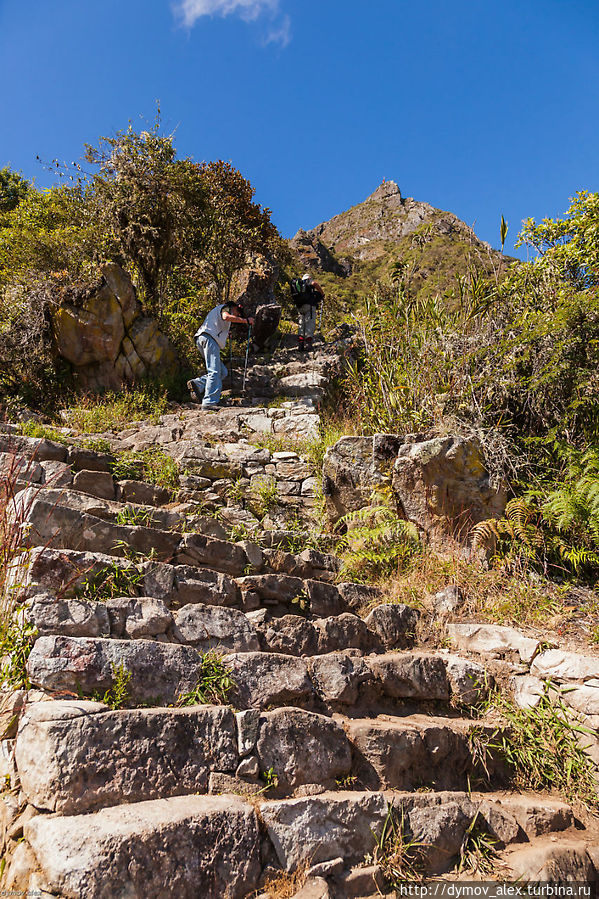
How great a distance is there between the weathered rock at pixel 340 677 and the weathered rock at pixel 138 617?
100cm

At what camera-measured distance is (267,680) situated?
9.91 feet

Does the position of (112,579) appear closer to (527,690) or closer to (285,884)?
(285,884)

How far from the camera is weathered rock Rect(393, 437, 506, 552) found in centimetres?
486

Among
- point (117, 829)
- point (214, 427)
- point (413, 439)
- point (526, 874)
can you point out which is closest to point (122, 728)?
point (117, 829)

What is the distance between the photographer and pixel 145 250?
1090cm

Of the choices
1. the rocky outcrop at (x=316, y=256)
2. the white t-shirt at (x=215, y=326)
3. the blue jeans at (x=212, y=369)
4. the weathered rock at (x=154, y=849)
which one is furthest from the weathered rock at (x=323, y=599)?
the rocky outcrop at (x=316, y=256)

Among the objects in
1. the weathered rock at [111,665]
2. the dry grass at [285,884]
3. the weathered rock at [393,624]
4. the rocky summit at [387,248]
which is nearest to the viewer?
the dry grass at [285,884]

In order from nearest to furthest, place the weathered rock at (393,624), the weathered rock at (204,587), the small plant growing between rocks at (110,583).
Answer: the small plant growing between rocks at (110,583)
the weathered rock at (204,587)
the weathered rock at (393,624)

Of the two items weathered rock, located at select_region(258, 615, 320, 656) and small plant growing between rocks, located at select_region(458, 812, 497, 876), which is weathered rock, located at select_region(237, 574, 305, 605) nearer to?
weathered rock, located at select_region(258, 615, 320, 656)

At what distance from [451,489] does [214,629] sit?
270cm

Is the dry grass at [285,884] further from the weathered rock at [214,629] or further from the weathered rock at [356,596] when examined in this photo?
the weathered rock at [356,596]

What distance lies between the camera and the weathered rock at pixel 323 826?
7.52 ft

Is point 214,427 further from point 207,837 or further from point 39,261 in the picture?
point 207,837

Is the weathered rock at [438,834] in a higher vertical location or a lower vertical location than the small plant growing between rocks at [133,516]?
lower
